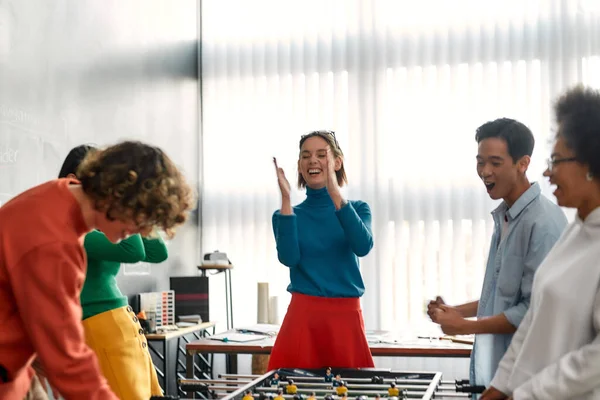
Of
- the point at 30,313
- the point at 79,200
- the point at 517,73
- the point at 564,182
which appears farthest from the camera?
the point at 517,73

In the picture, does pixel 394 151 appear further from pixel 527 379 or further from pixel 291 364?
pixel 527 379

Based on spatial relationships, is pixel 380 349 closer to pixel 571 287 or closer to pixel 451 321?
pixel 451 321

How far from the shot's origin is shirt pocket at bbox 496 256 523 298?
2.06 m

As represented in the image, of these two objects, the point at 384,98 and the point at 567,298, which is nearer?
the point at 567,298

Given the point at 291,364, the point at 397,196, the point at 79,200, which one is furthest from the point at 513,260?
the point at 397,196

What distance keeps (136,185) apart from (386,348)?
2781 mm

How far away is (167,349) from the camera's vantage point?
4.95 m

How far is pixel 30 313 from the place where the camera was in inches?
53.9

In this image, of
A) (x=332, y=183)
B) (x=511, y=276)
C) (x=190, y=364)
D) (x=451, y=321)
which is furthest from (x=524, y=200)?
(x=190, y=364)

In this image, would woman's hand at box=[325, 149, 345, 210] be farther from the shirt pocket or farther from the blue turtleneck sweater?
the shirt pocket

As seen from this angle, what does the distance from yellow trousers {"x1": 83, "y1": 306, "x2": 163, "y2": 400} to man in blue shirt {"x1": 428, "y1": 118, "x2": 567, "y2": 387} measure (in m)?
1.01

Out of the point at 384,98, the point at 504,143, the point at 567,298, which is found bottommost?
the point at 567,298

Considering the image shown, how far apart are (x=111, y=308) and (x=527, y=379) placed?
54.2 inches

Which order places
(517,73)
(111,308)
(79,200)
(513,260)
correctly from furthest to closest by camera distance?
(517,73) → (111,308) → (513,260) → (79,200)
